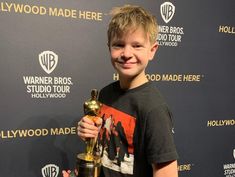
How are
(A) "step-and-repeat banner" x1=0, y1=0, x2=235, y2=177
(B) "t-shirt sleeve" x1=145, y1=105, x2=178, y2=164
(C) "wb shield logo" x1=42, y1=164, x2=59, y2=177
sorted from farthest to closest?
(C) "wb shield logo" x1=42, y1=164, x2=59, y2=177 → (A) "step-and-repeat banner" x1=0, y1=0, x2=235, y2=177 → (B) "t-shirt sleeve" x1=145, y1=105, x2=178, y2=164

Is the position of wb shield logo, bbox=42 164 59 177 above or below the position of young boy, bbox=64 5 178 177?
below

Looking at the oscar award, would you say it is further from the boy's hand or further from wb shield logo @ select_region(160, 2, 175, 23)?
wb shield logo @ select_region(160, 2, 175, 23)

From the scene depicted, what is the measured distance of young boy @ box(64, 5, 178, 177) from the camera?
821mm

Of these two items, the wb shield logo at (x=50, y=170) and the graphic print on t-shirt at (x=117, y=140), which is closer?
the graphic print on t-shirt at (x=117, y=140)

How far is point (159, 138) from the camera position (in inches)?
32.0

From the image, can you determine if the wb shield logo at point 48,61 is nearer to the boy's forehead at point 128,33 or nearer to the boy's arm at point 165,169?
the boy's forehead at point 128,33

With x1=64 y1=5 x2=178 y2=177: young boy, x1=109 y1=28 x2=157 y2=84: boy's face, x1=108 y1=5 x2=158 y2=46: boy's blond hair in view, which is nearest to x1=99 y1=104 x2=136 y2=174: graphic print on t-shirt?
x1=64 y1=5 x2=178 y2=177: young boy

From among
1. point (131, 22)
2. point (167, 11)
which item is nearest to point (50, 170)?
point (131, 22)

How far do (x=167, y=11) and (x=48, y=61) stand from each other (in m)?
0.67

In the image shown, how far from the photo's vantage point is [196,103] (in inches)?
66.3

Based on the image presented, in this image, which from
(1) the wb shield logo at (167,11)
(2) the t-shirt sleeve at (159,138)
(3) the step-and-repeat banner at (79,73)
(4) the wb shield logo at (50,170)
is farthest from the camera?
(1) the wb shield logo at (167,11)

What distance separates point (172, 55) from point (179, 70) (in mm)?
94

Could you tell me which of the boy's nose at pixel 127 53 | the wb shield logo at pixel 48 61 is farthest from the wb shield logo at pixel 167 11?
the boy's nose at pixel 127 53

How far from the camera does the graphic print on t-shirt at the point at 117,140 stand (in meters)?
0.89
